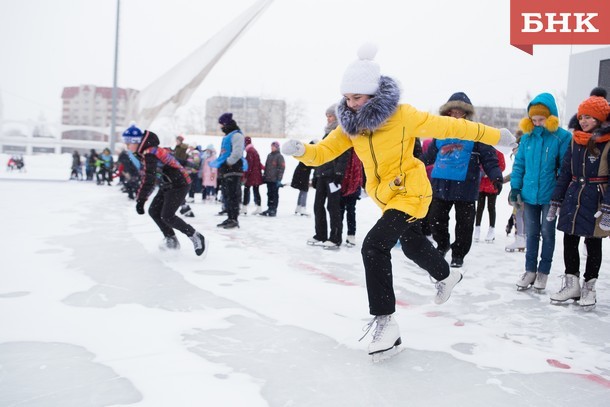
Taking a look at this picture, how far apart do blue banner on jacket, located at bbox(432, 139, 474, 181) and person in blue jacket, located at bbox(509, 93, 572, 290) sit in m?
0.58

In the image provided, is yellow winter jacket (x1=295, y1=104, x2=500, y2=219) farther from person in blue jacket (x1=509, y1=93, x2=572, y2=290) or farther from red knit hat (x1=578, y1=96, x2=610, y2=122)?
person in blue jacket (x1=509, y1=93, x2=572, y2=290)

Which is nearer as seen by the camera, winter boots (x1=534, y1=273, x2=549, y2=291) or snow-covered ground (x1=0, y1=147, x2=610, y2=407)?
snow-covered ground (x1=0, y1=147, x2=610, y2=407)

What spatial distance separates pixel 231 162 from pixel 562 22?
6.17m

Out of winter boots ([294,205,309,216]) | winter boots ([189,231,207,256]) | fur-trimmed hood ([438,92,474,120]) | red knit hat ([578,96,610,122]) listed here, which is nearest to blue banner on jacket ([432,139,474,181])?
fur-trimmed hood ([438,92,474,120])

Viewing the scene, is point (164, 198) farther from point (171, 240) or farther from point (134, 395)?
point (134, 395)

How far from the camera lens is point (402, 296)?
3811mm

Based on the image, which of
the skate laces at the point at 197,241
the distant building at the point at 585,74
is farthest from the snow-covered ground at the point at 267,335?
the distant building at the point at 585,74

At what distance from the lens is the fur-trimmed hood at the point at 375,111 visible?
255cm

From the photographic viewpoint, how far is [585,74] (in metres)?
8.27

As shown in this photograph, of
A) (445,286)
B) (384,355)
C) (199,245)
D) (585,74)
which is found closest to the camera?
(384,355)

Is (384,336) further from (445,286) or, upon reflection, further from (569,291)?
(569,291)

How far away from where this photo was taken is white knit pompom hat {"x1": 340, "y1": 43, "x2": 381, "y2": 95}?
2635 millimetres

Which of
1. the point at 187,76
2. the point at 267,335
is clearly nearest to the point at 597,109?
the point at 267,335

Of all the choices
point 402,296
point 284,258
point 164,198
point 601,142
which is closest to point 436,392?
point 402,296
